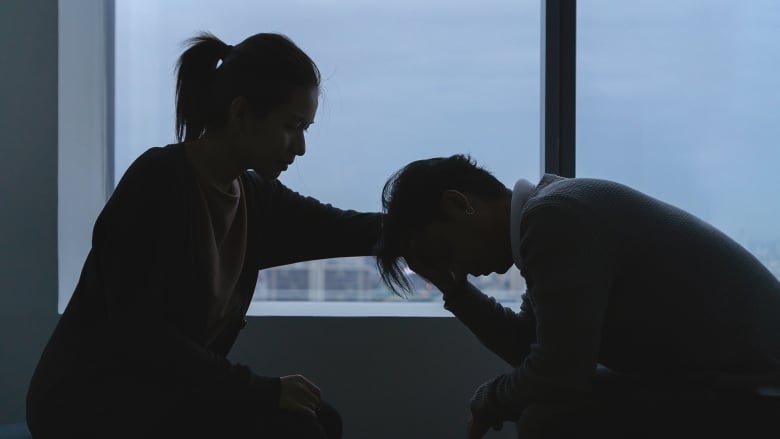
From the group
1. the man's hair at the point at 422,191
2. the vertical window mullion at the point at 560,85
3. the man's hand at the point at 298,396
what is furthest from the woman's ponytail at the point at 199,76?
the vertical window mullion at the point at 560,85

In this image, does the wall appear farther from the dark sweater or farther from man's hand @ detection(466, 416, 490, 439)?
man's hand @ detection(466, 416, 490, 439)

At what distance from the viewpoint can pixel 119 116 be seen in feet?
6.78

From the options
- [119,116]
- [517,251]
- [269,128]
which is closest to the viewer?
[517,251]

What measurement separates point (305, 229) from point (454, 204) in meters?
0.41

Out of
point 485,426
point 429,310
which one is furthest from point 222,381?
point 429,310

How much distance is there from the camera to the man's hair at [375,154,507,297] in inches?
47.3

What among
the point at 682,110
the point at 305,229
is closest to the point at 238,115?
the point at 305,229

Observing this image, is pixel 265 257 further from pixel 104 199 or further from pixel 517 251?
pixel 104 199

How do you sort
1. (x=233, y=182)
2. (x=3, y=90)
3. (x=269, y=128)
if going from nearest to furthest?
(x=269, y=128) → (x=233, y=182) → (x=3, y=90)

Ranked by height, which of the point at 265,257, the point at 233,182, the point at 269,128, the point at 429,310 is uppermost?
the point at 269,128

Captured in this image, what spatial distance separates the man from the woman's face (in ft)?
1.42

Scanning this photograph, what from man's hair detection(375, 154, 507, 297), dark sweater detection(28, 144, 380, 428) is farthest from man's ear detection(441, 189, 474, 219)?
dark sweater detection(28, 144, 380, 428)

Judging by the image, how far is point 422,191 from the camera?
47.3 inches

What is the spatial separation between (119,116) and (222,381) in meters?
1.15
